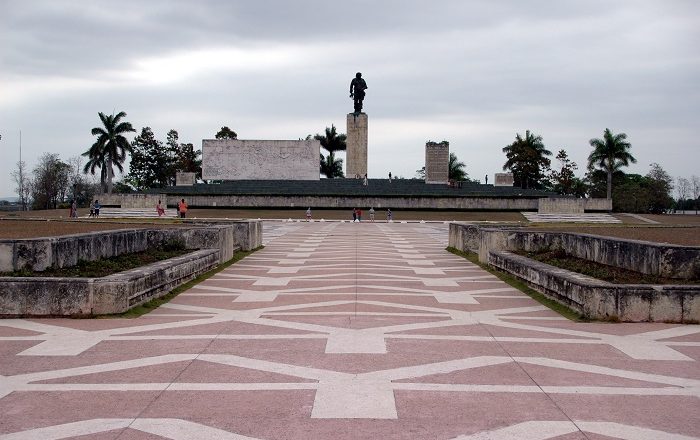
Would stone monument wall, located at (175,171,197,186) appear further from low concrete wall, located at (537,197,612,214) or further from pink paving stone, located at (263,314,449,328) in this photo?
pink paving stone, located at (263,314,449,328)

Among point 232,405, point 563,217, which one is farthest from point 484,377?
point 563,217

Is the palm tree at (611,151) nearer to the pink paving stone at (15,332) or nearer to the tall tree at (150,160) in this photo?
the tall tree at (150,160)

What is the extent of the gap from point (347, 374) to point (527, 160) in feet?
236

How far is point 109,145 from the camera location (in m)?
61.8

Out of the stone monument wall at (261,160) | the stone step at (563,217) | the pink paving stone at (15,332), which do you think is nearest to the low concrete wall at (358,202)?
the stone step at (563,217)

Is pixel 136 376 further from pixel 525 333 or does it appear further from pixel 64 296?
pixel 525 333

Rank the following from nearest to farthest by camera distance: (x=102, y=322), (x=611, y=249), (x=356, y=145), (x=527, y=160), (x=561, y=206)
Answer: (x=102, y=322), (x=611, y=249), (x=561, y=206), (x=356, y=145), (x=527, y=160)

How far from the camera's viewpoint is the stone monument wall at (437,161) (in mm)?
57250

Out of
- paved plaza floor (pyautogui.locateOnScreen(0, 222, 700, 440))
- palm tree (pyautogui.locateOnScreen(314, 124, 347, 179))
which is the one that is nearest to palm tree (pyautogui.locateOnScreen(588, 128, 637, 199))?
palm tree (pyautogui.locateOnScreen(314, 124, 347, 179))

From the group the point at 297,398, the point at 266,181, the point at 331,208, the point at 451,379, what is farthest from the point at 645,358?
the point at 266,181

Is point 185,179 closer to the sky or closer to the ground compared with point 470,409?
closer to the sky

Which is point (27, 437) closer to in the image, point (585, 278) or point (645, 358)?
point (645, 358)

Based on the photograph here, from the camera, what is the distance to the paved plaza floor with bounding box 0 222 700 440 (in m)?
4.04

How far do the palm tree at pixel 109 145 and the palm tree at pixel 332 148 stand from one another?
25.0m
